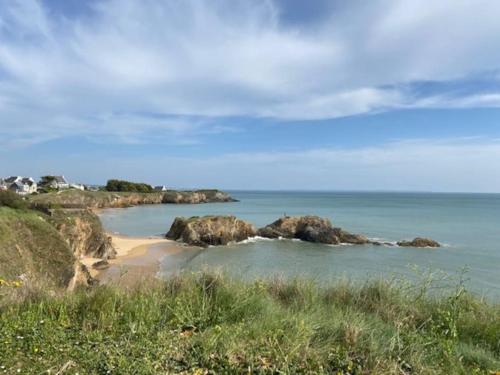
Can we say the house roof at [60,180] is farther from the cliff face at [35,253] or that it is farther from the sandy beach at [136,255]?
the cliff face at [35,253]

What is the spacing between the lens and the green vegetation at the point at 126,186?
11815cm

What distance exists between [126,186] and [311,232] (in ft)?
311

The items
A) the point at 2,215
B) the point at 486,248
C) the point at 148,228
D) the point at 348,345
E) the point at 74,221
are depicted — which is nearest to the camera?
the point at 348,345

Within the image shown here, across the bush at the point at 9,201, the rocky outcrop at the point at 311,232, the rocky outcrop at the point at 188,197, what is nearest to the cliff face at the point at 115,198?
the rocky outcrop at the point at 188,197

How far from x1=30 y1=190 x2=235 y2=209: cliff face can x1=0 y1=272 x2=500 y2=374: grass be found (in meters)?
49.7

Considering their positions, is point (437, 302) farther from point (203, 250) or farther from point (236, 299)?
point (203, 250)

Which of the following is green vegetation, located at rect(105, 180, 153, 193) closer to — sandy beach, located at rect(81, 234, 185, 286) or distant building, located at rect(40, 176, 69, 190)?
distant building, located at rect(40, 176, 69, 190)

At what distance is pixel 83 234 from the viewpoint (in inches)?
906

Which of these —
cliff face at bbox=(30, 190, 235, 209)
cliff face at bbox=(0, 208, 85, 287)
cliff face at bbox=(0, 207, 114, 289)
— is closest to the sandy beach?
cliff face at bbox=(0, 207, 114, 289)

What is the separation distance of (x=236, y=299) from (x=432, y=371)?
274cm

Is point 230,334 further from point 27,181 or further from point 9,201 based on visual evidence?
point 27,181

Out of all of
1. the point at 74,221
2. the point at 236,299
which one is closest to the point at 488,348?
the point at 236,299

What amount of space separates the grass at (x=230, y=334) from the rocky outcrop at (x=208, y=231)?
27.7 metres

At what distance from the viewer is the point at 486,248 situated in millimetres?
33469
